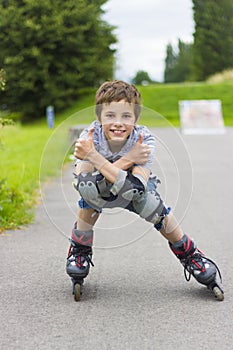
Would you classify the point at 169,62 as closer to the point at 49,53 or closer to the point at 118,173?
the point at 49,53

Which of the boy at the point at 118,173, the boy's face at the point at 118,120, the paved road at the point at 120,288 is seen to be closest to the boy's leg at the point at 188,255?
the boy at the point at 118,173

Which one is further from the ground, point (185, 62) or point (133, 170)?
point (133, 170)

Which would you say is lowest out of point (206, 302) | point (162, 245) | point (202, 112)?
point (202, 112)

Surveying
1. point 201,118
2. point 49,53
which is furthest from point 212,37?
point 201,118

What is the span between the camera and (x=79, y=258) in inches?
171

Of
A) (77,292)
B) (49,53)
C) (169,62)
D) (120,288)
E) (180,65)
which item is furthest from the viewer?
(169,62)

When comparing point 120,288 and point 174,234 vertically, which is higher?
point 174,234

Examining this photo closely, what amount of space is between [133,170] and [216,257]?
1.66 m

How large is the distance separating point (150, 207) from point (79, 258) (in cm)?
58

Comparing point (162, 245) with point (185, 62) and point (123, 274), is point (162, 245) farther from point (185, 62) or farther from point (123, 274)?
point (185, 62)

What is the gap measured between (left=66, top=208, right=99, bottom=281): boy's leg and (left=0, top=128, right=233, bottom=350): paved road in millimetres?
170

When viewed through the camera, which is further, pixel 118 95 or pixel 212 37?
pixel 212 37

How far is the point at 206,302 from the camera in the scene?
4160 millimetres

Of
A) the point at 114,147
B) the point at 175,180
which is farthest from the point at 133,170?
the point at 175,180
